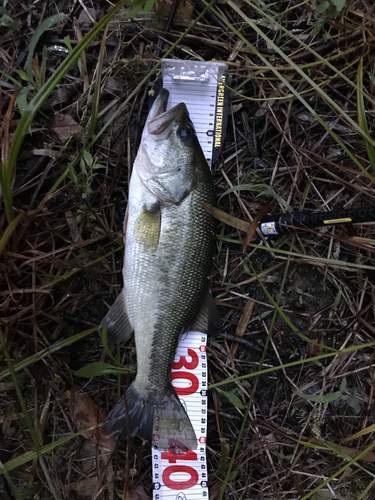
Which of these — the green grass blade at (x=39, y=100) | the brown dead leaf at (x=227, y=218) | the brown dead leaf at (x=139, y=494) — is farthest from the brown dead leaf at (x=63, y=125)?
the brown dead leaf at (x=139, y=494)

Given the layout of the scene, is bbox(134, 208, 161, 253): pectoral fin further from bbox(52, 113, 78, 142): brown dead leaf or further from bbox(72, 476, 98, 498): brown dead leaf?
bbox(72, 476, 98, 498): brown dead leaf

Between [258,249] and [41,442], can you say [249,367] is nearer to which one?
[258,249]

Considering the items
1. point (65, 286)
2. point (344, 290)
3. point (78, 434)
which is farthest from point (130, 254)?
point (344, 290)

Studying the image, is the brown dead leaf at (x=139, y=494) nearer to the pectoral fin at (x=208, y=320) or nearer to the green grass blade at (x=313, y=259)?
the pectoral fin at (x=208, y=320)

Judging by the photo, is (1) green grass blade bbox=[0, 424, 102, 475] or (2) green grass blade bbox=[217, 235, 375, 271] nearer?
(1) green grass blade bbox=[0, 424, 102, 475]

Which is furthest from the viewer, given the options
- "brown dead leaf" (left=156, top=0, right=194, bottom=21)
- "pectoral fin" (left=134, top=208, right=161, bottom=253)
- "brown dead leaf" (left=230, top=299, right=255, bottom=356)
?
"brown dead leaf" (left=230, top=299, right=255, bottom=356)

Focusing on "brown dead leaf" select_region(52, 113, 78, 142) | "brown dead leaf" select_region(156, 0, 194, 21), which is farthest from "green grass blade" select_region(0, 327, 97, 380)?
"brown dead leaf" select_region(156, 0, 194, 21)
